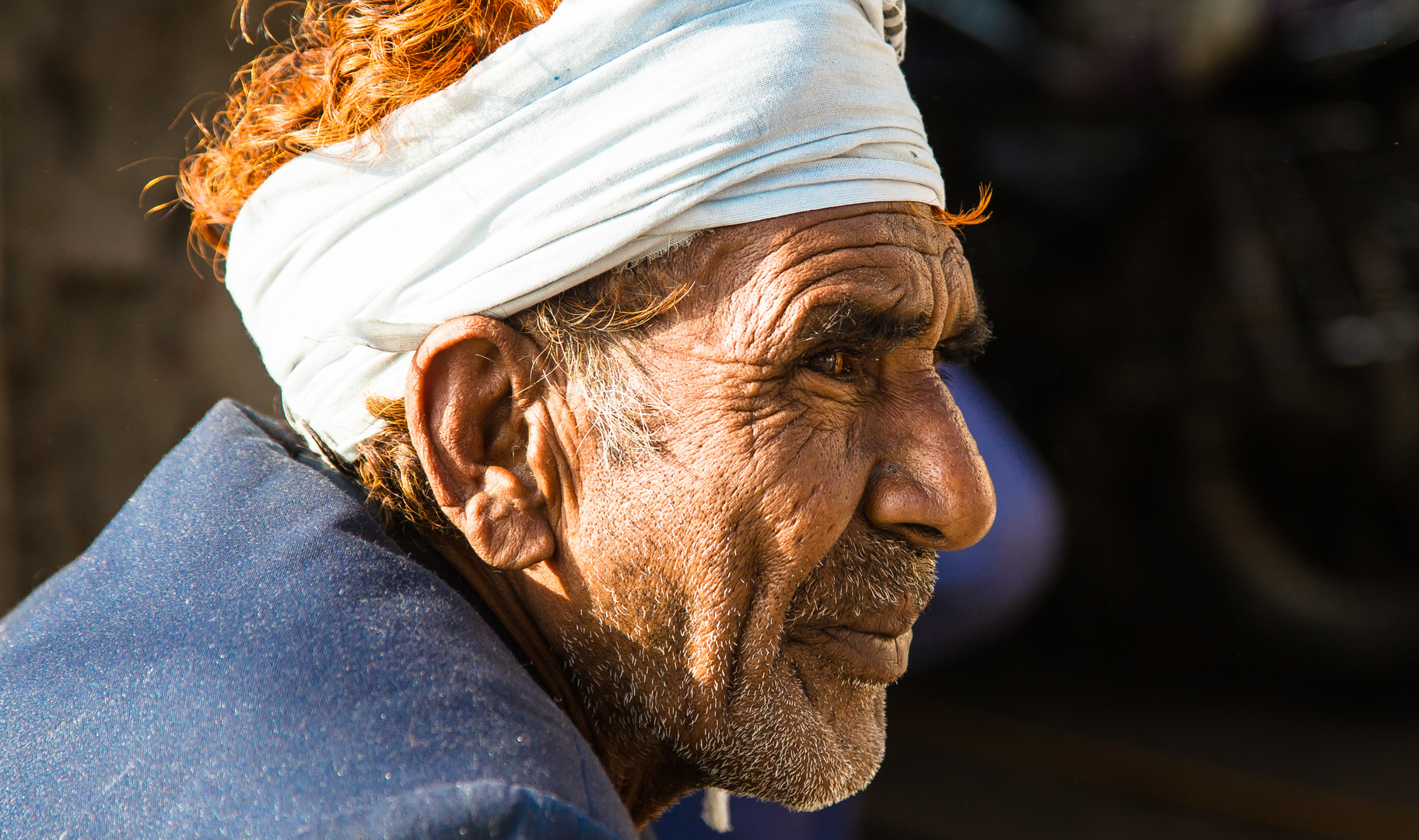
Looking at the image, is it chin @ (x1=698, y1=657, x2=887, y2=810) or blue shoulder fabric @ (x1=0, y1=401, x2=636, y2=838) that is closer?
blue shoulder fabric @ (x1=0, y1=401, x2=636, y2=838)

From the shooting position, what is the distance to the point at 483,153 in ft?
4.77

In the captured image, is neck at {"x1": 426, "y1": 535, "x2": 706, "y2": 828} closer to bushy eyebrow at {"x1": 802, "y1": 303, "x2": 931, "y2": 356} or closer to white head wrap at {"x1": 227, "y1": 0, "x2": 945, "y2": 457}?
white head wrap at {"x1": 227, "y1": 0, "x2": 945, "y2": 457}

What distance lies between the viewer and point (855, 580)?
1541 mm

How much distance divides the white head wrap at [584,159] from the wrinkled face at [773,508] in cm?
9

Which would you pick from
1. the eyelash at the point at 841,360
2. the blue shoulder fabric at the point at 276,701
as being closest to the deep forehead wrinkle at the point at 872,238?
the eyelash at the point at 841,360

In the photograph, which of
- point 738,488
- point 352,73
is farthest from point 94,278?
point 738,488

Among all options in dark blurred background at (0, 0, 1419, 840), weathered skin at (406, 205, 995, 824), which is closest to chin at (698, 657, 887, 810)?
weathered skin at (406, 205, 995, 824)

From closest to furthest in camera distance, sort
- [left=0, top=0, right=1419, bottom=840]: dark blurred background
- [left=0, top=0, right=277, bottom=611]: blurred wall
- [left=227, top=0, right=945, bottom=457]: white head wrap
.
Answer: [left=227, top=0, right=945, bottom=457]: white head wrap, [left=0, top=0, right=277, bottom=611]: blurred wall, [left=0, top=0, right=1419, bottom=840]: dark blurred background

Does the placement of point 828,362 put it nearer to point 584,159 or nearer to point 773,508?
point 773,508

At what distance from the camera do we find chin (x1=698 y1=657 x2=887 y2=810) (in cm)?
152

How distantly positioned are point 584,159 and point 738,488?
50cm

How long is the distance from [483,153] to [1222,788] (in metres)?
4.04

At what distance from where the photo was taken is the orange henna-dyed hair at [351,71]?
1.51 m

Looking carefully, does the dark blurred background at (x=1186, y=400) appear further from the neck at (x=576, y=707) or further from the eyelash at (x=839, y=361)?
the neck at (x=576, y=707)
